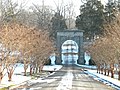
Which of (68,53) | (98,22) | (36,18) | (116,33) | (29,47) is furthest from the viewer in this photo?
(36,18)

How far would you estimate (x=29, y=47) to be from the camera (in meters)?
38.7

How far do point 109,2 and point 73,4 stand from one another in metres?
Result: 19.9

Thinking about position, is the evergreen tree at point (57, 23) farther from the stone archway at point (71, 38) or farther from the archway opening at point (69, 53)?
the stone archway at point (71, 38)

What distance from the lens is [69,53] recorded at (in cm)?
9794

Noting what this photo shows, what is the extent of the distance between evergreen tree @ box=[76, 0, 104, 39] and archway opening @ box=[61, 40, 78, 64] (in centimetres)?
516

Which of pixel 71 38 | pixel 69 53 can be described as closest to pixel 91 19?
pixel 71 38

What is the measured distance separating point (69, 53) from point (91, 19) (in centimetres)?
1254

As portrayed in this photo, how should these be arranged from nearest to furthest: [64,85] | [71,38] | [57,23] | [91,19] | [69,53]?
[64,85], [71,38], [91,19], [69,53], [57,23]

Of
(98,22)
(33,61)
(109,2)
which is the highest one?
(109,2)

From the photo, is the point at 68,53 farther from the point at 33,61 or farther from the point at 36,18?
the point at 33,61

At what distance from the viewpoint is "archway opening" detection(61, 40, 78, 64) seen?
9381 cm

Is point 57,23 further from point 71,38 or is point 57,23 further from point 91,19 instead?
point 71,38

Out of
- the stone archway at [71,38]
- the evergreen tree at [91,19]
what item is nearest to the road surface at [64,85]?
the stone archway at [71,38]

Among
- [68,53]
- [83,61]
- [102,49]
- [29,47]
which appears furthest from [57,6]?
[29,47]
